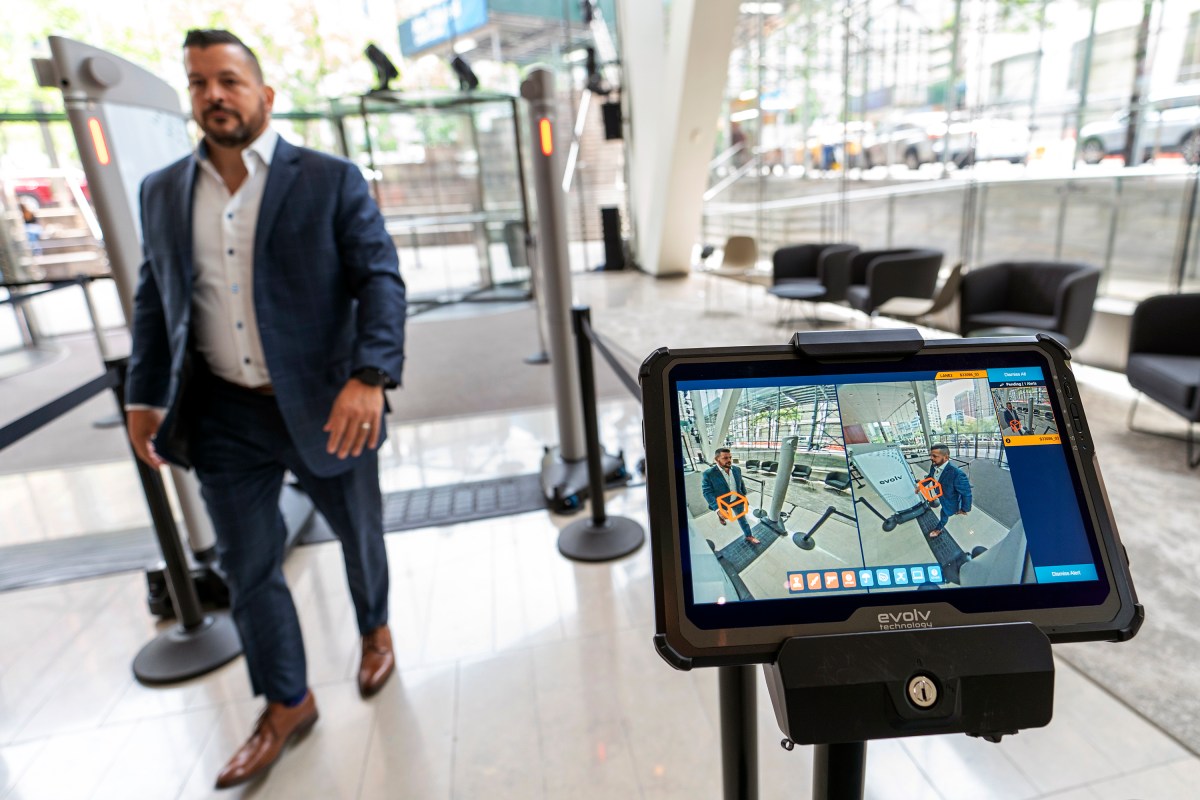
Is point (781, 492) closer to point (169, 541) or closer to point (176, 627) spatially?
point (169, 541)

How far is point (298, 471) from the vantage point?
187 centimetres

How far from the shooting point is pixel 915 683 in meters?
0.70

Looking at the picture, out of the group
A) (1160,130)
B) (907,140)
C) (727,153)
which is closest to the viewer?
(1160,130)

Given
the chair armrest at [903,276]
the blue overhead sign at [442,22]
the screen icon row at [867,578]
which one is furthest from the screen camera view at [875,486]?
the blue overhead sign at [442,22]

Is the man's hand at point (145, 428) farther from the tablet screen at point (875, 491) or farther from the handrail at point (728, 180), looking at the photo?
the handrail at point (728, 180)

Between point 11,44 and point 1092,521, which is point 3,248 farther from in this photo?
point 1092,521

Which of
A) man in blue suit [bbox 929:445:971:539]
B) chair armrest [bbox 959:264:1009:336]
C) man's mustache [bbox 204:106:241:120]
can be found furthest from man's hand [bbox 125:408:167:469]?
chair armrest [bbox 959:264:1009:336]

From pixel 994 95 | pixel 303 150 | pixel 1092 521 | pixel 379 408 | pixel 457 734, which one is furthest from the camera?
pixel 994 95

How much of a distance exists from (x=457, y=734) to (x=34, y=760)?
1.19m

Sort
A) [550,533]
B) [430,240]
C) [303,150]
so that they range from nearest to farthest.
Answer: [303,150] < [550,533] < [430,240]

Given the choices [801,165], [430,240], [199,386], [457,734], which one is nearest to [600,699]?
[457,734]

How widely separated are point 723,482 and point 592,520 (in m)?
2.24

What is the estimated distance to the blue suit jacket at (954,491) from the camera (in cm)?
77

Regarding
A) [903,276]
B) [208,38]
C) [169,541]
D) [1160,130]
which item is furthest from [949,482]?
[903,276]
